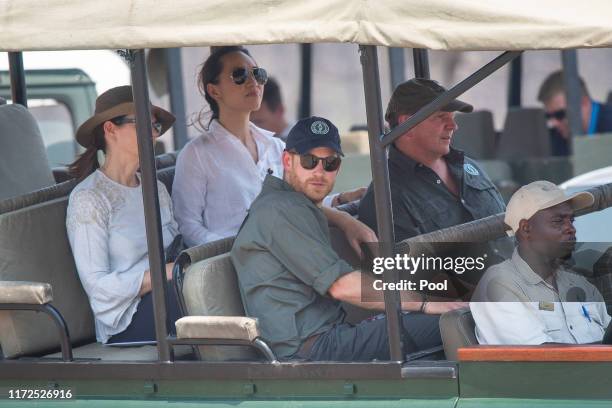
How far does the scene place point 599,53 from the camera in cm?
1794

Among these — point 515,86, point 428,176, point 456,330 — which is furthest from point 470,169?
point 515,86

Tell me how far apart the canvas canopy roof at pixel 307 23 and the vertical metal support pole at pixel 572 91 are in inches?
293

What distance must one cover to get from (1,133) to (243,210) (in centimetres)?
105

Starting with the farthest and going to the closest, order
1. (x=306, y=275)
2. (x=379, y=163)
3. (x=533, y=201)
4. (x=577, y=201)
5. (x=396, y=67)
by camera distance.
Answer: (x=396, y=67) → (x=306, y=275) → (x=577, y=201) → (x=533, y=201) → (x=379, y=163)

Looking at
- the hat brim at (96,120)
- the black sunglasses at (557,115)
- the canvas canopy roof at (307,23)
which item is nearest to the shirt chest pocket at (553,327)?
the canvas canopy roof at (307,23)

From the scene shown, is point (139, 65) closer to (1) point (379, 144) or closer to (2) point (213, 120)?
(1) point (379, 144)

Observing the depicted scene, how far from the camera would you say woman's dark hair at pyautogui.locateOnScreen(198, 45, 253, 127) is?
523cm

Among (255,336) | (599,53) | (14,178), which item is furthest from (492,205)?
(599,53)

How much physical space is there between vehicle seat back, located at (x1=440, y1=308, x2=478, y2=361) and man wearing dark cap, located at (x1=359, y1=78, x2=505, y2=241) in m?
0.72

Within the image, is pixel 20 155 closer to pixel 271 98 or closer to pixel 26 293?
pixel 26 293

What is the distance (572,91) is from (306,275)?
23.4 ft

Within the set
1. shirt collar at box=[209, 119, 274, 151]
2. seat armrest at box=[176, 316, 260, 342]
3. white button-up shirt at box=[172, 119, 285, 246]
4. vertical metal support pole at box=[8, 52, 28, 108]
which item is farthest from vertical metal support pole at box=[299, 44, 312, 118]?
seat armrest at box=[176, 316, 260, 342]

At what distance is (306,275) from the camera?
4.23 meters

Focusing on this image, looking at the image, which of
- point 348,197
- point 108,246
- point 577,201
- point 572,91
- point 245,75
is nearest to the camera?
point 577,201
